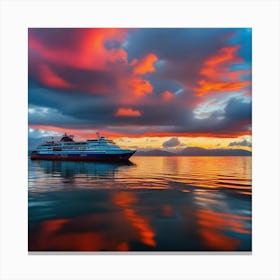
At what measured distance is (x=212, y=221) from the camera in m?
5.83

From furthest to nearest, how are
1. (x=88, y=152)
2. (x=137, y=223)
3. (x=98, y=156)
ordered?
(x=88, y=152), (x=98, y=156), (x=137, y=223)

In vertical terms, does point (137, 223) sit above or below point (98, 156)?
below

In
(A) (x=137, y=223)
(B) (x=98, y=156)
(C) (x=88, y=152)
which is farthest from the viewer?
(C) (x=88, y=152)

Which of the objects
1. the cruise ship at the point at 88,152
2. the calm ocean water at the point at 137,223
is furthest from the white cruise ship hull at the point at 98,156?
the calm ocean water at the point at 137,223

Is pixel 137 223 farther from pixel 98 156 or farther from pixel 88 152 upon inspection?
pixel 88 152

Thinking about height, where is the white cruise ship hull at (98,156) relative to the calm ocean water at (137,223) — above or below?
above

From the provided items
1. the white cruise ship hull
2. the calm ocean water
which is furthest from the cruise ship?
the calm ocean water

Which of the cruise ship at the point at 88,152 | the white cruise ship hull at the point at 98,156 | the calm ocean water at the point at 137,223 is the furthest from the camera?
the white cruise ship hull at the point at 98,156

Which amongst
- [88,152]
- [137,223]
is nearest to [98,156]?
[88,152]

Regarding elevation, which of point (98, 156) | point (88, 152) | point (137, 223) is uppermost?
point (88, 152)

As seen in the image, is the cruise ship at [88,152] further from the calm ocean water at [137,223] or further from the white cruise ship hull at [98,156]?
the calm ocean water at [137,223]
